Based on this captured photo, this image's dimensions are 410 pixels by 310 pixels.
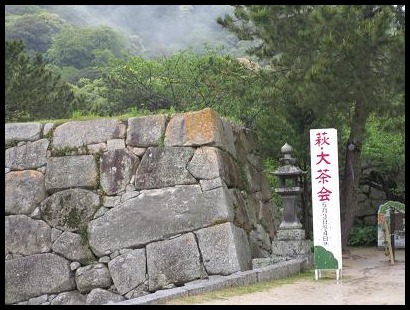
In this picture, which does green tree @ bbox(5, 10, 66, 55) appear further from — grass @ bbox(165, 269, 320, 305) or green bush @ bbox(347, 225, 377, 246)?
grass @ bbox(165, 269, 320, 305)

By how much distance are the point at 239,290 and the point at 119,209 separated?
2.58m

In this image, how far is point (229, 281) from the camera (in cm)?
659

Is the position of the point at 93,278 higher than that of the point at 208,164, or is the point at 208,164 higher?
the point at 208,164

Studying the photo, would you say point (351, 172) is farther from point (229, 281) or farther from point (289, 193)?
point (229, 281)

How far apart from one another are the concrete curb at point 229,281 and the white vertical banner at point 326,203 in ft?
1.85

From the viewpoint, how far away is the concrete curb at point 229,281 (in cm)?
562

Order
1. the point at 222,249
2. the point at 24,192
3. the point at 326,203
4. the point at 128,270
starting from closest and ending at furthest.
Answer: the point at 326,203, the point at 222,249, the point at 128,270, the point at 24,192

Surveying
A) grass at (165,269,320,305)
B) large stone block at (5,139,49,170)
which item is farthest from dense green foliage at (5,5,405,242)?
grass at (165,269,320,305)

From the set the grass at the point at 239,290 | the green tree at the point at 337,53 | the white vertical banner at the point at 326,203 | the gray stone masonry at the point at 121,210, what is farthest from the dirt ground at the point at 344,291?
the green tree at the point at 337,53

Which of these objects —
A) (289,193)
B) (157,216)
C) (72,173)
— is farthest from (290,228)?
(72,173)

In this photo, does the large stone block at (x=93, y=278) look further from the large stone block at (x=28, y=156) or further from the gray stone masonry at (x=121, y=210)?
the large stone block at (x=28, y=156)

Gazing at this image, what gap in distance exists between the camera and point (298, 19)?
945cm

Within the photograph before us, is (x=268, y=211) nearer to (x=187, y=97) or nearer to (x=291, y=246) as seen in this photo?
(x=291, y=246)

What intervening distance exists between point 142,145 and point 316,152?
106 inches
